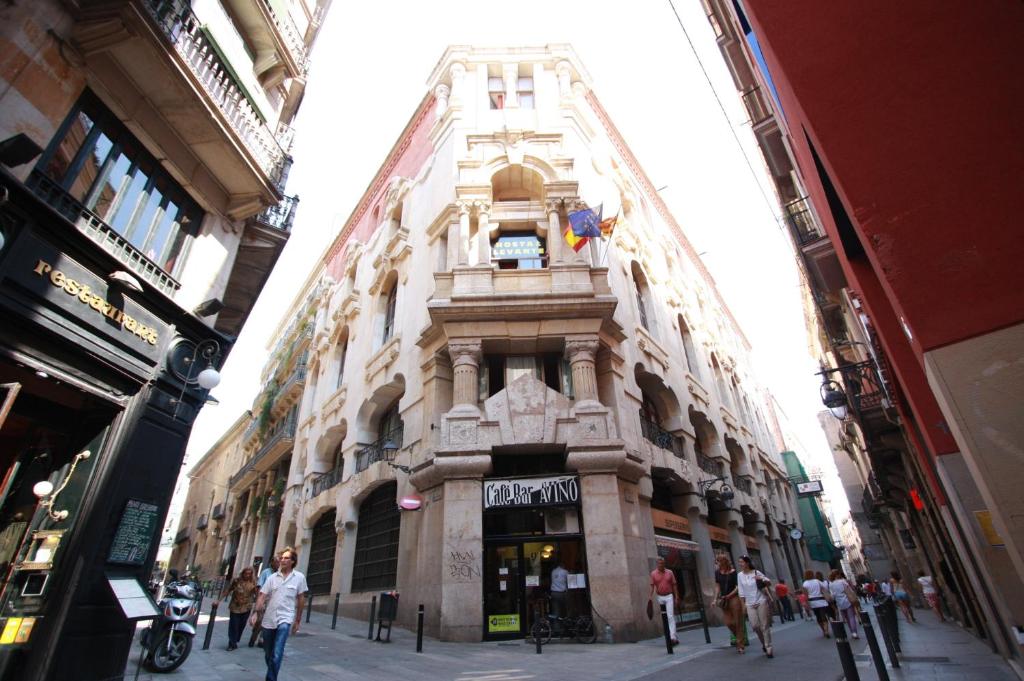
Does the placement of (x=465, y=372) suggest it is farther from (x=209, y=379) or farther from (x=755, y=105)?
(x=755, y=105)

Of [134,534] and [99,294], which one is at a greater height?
[99,294]

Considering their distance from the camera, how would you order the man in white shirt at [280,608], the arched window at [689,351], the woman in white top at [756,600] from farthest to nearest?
the arched window at [689,351] → the woman in white top at [756,600] → the man in white shirt at [280,608]

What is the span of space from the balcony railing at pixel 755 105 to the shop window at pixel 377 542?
54.7 feet

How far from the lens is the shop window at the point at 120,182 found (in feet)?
23.3

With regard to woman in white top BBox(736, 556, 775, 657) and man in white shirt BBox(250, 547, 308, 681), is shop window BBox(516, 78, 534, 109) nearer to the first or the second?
woman in white top BBox(736, 556, 775, 657)

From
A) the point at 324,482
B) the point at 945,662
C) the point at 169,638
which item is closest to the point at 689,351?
the point at 945,662

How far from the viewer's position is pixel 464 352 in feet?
45.5

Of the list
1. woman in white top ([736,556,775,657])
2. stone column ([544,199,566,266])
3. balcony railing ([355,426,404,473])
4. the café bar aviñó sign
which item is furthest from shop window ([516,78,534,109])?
woman in white top ([736,556,775,657])

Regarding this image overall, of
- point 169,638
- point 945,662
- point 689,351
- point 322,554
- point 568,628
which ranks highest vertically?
point 689,351

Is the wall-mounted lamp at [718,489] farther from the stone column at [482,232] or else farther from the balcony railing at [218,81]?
the balcony railing at [218,81]

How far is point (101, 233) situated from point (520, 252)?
11.4 metres

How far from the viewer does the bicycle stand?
10.9 metres

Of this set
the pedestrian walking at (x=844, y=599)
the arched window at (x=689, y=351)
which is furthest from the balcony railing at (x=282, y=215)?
the arched window at (x=689, y=351)

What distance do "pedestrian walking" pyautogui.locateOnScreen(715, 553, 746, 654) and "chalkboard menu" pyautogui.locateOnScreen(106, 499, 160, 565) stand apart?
10001 millimetres
